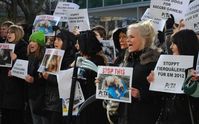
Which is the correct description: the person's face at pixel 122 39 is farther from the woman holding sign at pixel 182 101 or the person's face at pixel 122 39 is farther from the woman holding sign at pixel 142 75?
the woman holding sign at pixel 182 101

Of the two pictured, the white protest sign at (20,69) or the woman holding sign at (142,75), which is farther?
the white protest sign at (20,69)

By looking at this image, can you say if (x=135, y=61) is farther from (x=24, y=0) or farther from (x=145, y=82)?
(x=24, y=0)

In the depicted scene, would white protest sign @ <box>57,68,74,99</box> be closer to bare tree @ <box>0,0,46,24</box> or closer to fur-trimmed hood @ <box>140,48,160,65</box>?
fur-trimmed hood @ <box>140,48,160,65</box>

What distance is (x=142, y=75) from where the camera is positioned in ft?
15.3

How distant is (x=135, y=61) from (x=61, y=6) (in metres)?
4.23

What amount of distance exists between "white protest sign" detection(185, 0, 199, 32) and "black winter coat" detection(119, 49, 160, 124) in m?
0.60

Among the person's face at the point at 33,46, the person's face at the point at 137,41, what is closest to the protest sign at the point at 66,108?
the person's face at the point at 33,46

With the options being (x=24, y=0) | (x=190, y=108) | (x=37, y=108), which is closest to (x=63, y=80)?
(x=37, y=108)

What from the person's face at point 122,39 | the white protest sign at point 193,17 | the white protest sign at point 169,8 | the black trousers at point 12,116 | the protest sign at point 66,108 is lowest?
the black trousers at point 12,116

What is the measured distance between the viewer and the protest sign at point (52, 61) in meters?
6.30

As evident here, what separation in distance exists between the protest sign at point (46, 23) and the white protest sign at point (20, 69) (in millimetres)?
1137

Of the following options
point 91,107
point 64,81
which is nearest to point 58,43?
point 64,81

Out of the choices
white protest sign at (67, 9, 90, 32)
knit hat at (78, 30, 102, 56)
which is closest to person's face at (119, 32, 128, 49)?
knit hat at (78, 30, 102, 56)

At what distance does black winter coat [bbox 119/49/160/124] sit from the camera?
4.65 metres
